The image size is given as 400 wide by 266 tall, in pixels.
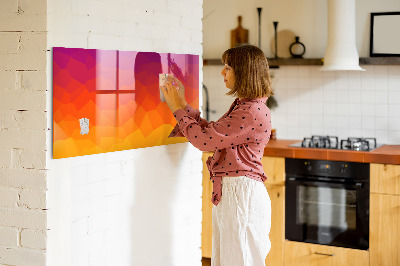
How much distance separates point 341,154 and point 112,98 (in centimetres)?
212

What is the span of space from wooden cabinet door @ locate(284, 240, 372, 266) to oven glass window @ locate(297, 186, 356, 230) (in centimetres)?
16

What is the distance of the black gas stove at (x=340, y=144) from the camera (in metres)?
4.31

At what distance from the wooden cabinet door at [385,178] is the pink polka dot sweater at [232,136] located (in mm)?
1504

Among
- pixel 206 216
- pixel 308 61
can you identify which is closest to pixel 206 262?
pixel 206 216

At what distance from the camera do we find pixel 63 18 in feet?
7.38

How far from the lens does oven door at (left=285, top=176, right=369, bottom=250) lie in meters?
4.15

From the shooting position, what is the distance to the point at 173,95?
2824 millimetres

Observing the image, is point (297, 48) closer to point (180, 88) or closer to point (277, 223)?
point (277, 223)

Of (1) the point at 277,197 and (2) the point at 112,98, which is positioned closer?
(2) the point at 112,98

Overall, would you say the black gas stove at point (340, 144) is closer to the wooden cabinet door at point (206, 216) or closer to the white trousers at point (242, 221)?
the wooden cabinet door at point (206, 216)

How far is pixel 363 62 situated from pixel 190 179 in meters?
2.11

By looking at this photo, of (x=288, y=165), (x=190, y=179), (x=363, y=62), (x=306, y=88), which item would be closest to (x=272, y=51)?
(x=306, y=88)

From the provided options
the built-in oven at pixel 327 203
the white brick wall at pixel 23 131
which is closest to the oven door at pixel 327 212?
the built-in oven at pixel 327 203

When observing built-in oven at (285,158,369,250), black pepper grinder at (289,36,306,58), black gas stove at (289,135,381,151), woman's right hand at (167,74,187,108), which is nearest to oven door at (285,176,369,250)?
built-in oven at (285,158,369,250)
